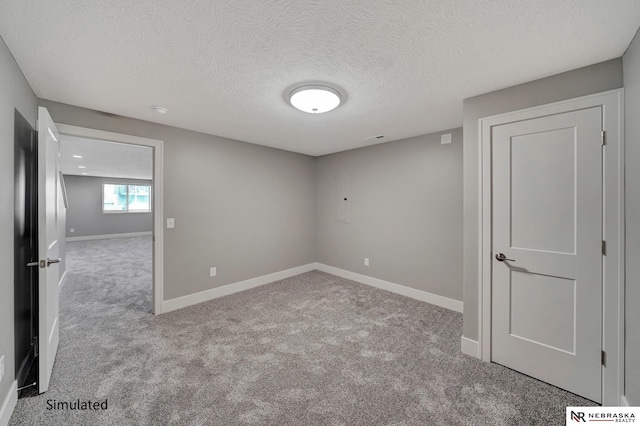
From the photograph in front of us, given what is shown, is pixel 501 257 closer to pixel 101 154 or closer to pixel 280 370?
pixel 280 370

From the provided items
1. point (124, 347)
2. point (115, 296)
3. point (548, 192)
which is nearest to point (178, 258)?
point (124, 347)

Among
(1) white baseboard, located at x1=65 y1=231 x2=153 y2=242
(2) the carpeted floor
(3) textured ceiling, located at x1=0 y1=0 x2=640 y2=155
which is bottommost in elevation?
(2) the carpeted floor

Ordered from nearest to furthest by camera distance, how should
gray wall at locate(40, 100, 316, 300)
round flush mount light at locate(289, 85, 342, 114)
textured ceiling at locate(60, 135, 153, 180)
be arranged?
1. round flush mount light at locate(289, 85, 342, 114)
2. gray wall at locate(40, 100, 316, 300)
3. textured ceiling at locate(60, 135, 153, 180)

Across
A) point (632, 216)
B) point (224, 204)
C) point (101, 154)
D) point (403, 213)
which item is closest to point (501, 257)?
point (632, 216)

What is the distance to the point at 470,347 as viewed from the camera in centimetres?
231

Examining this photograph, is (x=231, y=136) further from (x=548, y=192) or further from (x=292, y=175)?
(x=548, y=192)

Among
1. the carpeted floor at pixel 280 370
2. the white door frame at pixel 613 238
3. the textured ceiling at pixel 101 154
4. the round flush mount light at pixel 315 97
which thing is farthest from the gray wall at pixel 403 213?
the textured ceiling at pixel 101 154

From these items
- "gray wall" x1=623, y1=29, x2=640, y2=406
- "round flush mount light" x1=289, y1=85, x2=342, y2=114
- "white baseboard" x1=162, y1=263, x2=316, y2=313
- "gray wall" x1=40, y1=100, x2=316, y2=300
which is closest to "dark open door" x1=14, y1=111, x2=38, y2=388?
"gray wall" x1=40, y1=100, x2=316, y2=300

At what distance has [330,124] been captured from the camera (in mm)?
3080

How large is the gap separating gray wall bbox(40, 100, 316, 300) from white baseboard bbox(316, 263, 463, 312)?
597 mm

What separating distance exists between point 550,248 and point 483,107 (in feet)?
4.17

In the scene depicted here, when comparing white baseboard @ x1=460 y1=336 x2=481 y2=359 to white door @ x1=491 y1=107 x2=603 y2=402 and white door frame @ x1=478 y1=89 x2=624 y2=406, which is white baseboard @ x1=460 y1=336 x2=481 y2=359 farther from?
white door frame @ x1=478 y1=89 x2=624 y2=406

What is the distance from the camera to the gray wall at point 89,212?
8719mm

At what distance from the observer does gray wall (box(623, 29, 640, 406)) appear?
1.49 m
